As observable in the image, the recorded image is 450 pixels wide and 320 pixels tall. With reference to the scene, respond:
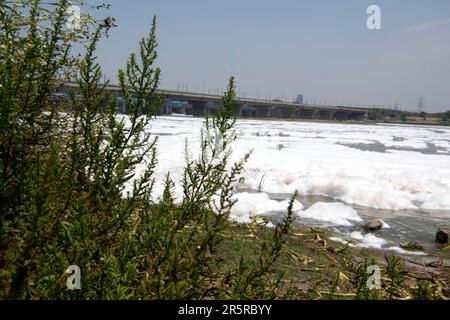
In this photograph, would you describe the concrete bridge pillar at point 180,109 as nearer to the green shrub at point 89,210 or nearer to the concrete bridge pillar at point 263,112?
the concrete bridge pillar at point 263,112

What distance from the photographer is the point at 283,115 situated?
121500mm

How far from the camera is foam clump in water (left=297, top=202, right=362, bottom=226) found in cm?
1010

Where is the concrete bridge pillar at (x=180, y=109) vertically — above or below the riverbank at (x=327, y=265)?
above

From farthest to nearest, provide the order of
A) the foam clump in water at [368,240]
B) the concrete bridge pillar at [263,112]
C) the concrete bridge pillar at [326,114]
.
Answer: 1. the concrete bridge pillar at [326,114]
2. the concrete bridge pillar at [263,112]
3. the foam clump in water at [368,240]

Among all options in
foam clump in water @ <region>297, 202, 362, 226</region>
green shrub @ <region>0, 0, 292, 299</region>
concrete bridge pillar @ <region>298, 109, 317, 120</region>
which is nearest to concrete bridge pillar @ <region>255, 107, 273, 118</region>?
concrete bridge pillar @ <region>298, 109, 317, 120</region>

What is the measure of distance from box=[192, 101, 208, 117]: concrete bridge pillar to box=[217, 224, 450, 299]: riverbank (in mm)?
86743

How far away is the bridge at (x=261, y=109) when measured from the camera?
88938 millimetres

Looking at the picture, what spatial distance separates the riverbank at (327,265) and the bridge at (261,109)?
240ft

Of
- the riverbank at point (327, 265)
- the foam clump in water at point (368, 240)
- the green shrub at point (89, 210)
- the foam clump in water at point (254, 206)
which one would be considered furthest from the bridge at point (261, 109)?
the green shrub at point (89, 210)

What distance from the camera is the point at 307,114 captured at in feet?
419

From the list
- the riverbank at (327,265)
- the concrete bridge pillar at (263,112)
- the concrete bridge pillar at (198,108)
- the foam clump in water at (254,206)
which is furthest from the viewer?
the concrete bridge pillar at (263,112)
